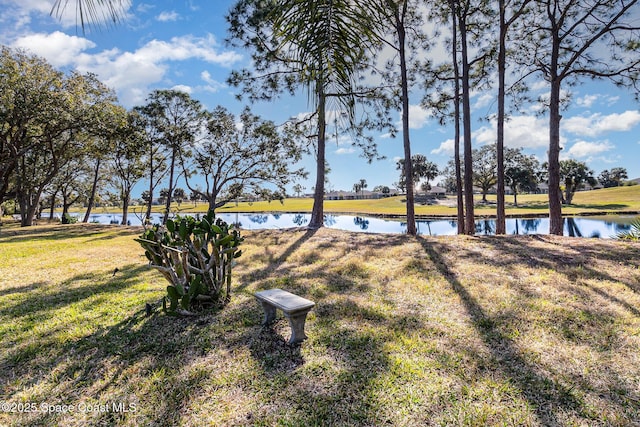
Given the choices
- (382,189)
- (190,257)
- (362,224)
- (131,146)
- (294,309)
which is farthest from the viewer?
(382,189)

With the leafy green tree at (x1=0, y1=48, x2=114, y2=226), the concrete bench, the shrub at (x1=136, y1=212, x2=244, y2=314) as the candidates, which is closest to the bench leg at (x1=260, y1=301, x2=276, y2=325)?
the concrete bench

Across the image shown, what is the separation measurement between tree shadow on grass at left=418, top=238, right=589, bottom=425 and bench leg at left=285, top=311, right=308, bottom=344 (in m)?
1.68

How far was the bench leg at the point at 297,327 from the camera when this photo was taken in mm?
2693

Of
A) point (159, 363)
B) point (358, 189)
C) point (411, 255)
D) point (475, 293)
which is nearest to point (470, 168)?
point (411, 255)

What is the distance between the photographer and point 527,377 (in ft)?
A: 7.20

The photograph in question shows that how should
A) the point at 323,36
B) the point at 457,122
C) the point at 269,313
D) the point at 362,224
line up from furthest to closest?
1. the point at 362,224
2. the point at 457,122
3. the point at 269,313
4. the point at 323,36

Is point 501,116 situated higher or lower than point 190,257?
higher

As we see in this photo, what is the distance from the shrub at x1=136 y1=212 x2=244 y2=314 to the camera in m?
3.20

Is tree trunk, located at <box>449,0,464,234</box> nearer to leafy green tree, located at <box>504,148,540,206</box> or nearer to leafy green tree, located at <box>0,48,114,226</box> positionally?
leafy green tree, located at <box>0,48,114,226</box>

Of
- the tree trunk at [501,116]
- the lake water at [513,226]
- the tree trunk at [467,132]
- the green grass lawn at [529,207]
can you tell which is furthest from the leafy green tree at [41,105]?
the tree trunk at [501,116]

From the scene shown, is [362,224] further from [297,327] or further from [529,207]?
[529,207]

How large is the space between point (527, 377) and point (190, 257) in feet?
11.5

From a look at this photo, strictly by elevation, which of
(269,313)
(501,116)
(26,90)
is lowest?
(269,313)

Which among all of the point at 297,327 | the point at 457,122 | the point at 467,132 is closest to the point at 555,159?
the point at 467,132
